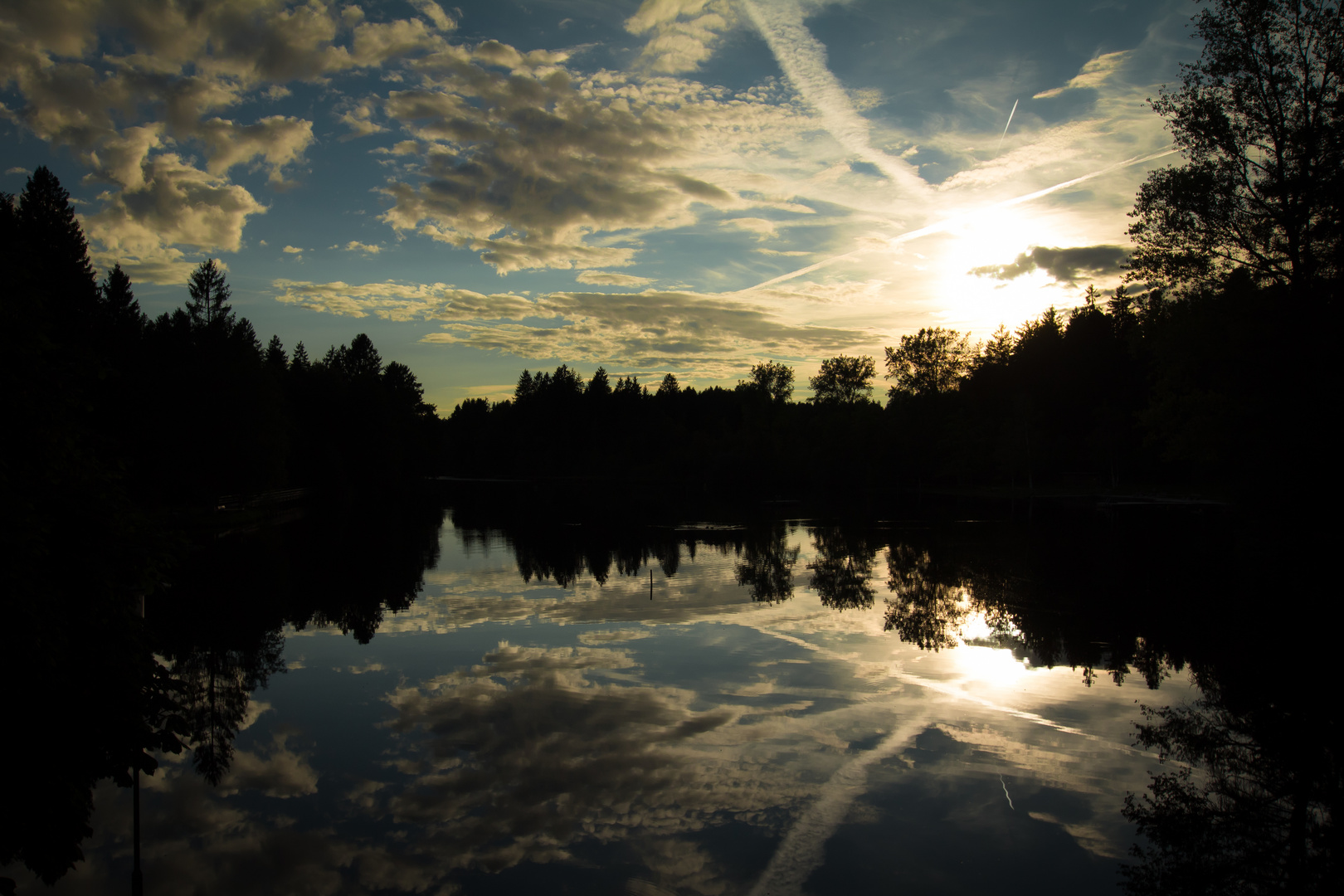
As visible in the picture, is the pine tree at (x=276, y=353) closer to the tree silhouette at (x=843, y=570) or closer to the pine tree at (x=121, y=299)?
the pine tree at (x=121, y=299)

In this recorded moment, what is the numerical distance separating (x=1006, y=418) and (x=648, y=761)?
75.1 metres

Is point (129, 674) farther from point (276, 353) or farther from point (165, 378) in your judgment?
point (276, 353)

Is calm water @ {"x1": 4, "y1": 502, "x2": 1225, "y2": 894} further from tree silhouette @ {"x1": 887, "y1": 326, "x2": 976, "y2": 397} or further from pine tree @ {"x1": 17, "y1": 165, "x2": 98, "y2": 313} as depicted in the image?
tree silhouette @ {"x1": 887, "y1": 326, "x2": 976, "y2": 397}

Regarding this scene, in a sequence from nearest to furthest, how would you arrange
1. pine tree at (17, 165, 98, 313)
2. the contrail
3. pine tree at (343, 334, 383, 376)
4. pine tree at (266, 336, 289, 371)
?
1. the contrail
2. pine tree at (17, 165, 98, 313)
3. pine tree at (266, 336, 289, 371)
4. pine tree at (343, 334, 383, 376)

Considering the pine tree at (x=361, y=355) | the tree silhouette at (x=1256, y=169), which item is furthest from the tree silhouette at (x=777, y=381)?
the tree silhouette at (x=1256, y=169)

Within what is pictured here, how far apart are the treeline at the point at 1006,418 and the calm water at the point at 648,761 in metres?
9.90

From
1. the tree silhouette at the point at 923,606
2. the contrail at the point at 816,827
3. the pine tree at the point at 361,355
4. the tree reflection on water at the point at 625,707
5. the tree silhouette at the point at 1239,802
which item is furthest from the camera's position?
the pine tree at the point at 361,355

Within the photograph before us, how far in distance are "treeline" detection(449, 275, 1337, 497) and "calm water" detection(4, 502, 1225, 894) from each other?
9898mm

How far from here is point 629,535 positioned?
1447 inches

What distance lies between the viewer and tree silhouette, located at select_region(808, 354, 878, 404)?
117 metres

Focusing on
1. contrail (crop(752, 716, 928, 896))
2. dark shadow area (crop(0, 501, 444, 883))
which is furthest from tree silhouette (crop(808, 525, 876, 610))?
dark shadow area (crop(0, 501, 444, 883))

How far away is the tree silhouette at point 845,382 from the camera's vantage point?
117125 millimetres

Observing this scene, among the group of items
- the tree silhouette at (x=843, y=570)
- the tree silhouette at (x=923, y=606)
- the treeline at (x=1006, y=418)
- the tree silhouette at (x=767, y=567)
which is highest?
the treeline at (x=1006, y=418)

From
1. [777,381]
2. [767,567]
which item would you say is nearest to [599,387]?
[777,381]
